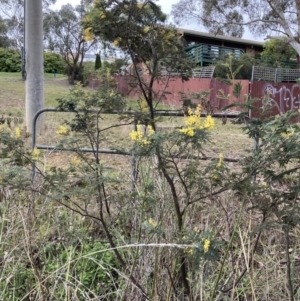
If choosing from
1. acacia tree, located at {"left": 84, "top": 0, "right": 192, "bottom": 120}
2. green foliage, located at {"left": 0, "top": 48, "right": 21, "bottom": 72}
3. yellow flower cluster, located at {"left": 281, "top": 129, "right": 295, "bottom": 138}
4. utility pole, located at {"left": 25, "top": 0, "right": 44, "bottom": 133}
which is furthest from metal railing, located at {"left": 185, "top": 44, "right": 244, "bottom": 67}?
green foliage, located at {"left": 0, "top": 48, "right": 21, "bottom": 72}

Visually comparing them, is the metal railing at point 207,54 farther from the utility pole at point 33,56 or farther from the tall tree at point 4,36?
the tall tree at point 4,36

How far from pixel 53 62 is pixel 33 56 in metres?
32.2

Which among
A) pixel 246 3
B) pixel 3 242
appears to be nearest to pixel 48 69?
pixel 246 3

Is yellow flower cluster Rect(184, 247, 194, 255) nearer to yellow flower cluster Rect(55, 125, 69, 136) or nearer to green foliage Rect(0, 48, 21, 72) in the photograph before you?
yellow flower cluster Rect(55, 125, 69, 136)

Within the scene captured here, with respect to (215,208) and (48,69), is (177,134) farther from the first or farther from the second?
(48,69)

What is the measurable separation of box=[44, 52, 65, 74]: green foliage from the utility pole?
30.6 meters

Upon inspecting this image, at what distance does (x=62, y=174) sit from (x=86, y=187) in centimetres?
14

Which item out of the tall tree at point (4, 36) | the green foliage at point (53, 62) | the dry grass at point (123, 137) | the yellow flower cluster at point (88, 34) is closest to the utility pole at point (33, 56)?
the dry grass at point (123, 137)

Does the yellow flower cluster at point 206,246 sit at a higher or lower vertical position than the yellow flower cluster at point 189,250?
higher

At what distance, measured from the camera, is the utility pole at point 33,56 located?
21.3 ft

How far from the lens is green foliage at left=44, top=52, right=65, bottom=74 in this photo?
36.7 m

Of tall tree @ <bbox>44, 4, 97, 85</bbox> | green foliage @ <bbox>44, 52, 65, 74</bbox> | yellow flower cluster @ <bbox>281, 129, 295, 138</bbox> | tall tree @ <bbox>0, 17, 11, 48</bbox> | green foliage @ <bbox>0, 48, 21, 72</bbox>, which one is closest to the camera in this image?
yellow flower cluster @ <bbox>281, 129, 295, 138</bbox>

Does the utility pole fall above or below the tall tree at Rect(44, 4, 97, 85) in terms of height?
below

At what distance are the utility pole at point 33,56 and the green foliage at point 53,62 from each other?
30.6 metres
